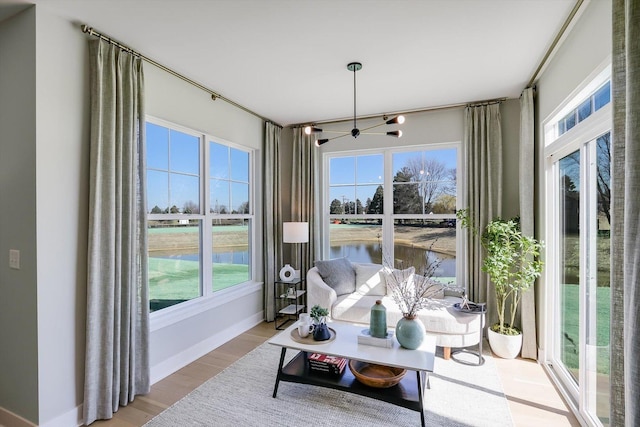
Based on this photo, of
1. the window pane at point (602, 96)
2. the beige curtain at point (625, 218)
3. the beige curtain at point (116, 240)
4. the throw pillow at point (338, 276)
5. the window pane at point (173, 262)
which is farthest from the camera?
the throw pillow at point (338, 276)

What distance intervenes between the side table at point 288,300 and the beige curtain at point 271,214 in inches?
4.6

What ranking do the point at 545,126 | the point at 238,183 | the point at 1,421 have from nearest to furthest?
the point at 1,421
the point at 545,126
the point at 238,183

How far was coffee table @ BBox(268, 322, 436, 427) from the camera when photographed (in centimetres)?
212

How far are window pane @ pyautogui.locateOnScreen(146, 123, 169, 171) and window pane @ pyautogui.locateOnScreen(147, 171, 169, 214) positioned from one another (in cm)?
8

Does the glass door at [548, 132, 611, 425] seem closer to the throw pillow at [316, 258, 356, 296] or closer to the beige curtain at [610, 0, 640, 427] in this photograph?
the beige curtain at [610, 0, 640, 427]

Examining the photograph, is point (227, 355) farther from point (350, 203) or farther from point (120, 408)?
point (350, 203)

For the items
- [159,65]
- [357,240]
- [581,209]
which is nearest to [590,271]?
[581,209]

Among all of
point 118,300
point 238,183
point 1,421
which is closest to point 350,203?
point 238,183

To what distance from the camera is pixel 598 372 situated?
2.05 metres

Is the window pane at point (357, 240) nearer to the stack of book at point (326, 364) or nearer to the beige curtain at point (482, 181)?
the beige curtain at point (482, 181)

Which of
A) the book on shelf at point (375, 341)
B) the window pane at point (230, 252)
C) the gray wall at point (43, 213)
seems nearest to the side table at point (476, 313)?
the book on shelf at point (375, 341)

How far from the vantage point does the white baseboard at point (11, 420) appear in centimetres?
206

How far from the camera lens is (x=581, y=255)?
2.29 metres

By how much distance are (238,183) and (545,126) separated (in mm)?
3368
